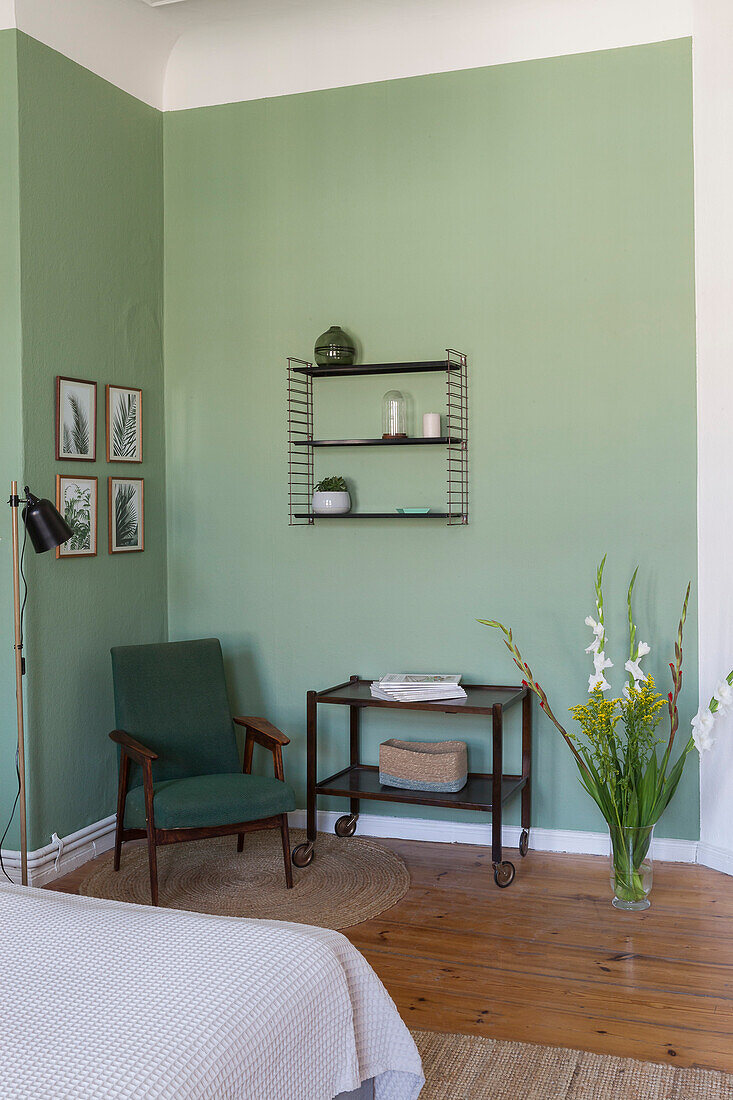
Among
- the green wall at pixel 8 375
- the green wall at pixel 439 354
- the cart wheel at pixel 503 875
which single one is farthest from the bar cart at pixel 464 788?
the green wall at pixel 8 375

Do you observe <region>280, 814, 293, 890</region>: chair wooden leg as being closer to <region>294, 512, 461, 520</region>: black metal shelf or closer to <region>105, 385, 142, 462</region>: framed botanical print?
<region>294, 512, 461, 520</region>: black metal shelf

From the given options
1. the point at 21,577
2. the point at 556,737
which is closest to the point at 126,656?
the point at 21,577

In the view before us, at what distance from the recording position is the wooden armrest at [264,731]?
3.66 meters

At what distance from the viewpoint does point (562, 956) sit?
295 centimetres

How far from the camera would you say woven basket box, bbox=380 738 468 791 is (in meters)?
3.64

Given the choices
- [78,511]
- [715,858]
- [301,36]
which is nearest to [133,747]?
[78,511]

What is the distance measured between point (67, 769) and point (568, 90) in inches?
125

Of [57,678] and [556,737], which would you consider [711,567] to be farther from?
[57,678]

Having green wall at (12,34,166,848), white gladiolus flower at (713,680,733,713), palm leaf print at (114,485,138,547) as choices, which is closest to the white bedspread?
green wall at (12,34,166,848)

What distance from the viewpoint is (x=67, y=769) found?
3693 millimetres

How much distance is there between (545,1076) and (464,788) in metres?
1.45

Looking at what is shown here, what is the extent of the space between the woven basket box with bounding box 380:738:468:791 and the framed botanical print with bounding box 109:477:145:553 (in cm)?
133

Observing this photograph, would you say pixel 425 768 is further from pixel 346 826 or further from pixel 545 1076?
pixel 545 1076

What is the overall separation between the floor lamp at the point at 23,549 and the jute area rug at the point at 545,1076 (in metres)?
1.45
